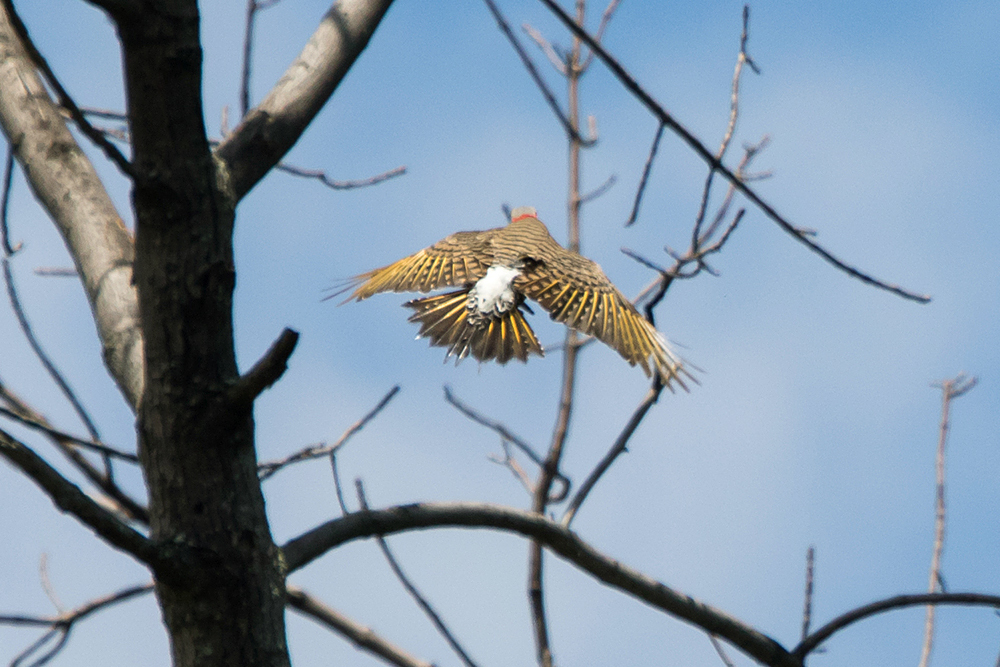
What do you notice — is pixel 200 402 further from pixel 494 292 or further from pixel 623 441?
pixel 494 292

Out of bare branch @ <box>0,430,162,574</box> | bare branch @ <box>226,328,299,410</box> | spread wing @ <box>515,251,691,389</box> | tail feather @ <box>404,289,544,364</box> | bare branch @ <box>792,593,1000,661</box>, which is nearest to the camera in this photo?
bare branch @ <box>0,430,162,574</box>

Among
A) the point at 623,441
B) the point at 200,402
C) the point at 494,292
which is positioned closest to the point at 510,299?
the point at 494,292

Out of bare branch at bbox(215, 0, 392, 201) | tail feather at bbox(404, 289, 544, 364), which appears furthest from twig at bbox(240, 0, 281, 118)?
tail feather at bbox(404, 289, 544, 364)

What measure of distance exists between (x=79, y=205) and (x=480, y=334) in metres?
1.64

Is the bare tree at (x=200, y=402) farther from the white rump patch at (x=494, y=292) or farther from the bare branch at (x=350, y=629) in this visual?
the white rump patch at (x=494, y=292)

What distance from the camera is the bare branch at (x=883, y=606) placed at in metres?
2.20

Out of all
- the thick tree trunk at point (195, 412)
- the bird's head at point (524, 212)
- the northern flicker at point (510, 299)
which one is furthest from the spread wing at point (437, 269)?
the thick tree trunk at point (195, 412)

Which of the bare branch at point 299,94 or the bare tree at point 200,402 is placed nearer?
the bare tree at point 200,402

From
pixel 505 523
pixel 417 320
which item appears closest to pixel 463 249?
pixel 417 320

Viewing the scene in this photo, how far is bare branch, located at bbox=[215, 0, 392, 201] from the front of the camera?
7.40ft

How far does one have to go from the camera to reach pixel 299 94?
95.1 inches

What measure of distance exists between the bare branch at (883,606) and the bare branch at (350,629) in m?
0.87

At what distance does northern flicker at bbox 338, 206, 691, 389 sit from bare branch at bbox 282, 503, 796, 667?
113 cm

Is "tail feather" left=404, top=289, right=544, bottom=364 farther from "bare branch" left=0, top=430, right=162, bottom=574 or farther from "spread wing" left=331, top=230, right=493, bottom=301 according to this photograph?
"bare branch" left=0, top=430, right=162, bottom=574
